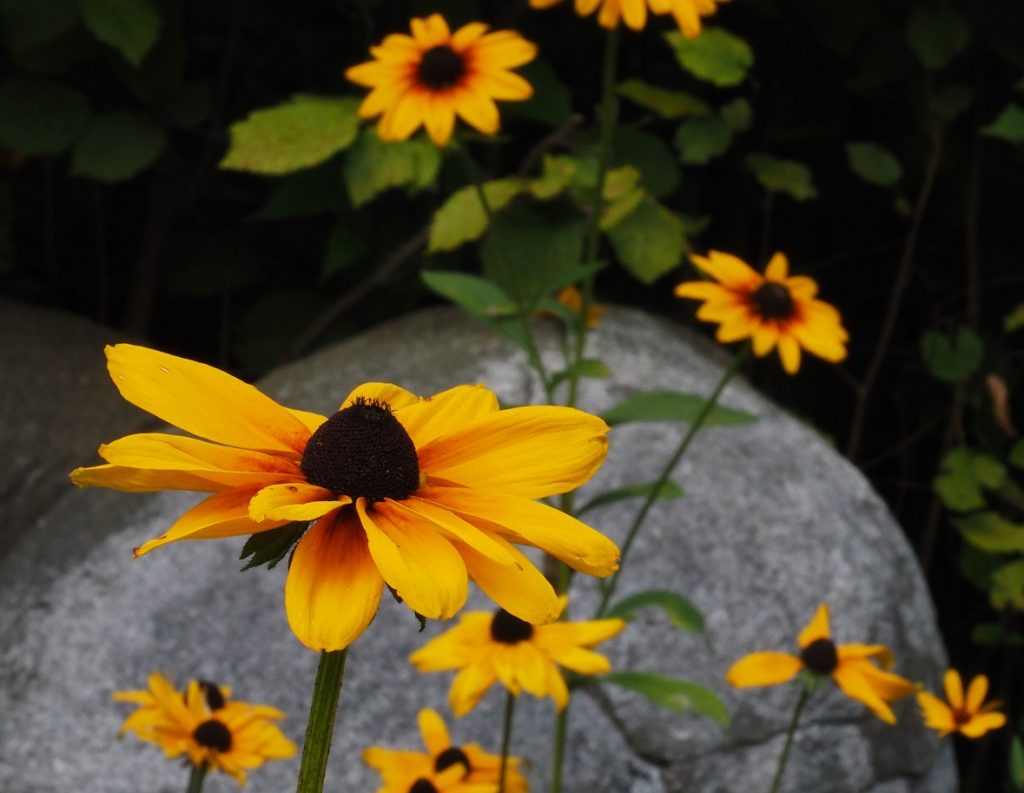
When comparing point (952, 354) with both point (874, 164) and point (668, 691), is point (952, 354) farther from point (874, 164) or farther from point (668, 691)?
point (668, 691)

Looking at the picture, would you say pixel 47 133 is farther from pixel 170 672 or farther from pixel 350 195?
pixel 170 672

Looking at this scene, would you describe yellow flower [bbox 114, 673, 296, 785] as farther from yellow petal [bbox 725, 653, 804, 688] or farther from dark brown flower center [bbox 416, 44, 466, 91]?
dark brown flower center [bbox 416, 44, 466, 91]

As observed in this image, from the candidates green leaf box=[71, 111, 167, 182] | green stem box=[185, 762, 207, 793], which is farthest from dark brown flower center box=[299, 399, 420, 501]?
green leaf box=[71, 111, 167, 182]

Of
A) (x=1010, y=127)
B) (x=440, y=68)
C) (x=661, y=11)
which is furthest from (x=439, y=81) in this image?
(x=1010, y=127)

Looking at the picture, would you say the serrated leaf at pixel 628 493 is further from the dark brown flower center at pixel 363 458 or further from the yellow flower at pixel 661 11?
the dark brown flower center at pixel 363 458

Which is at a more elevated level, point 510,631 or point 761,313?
point 761,313

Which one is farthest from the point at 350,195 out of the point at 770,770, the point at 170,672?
the point at 770,770
